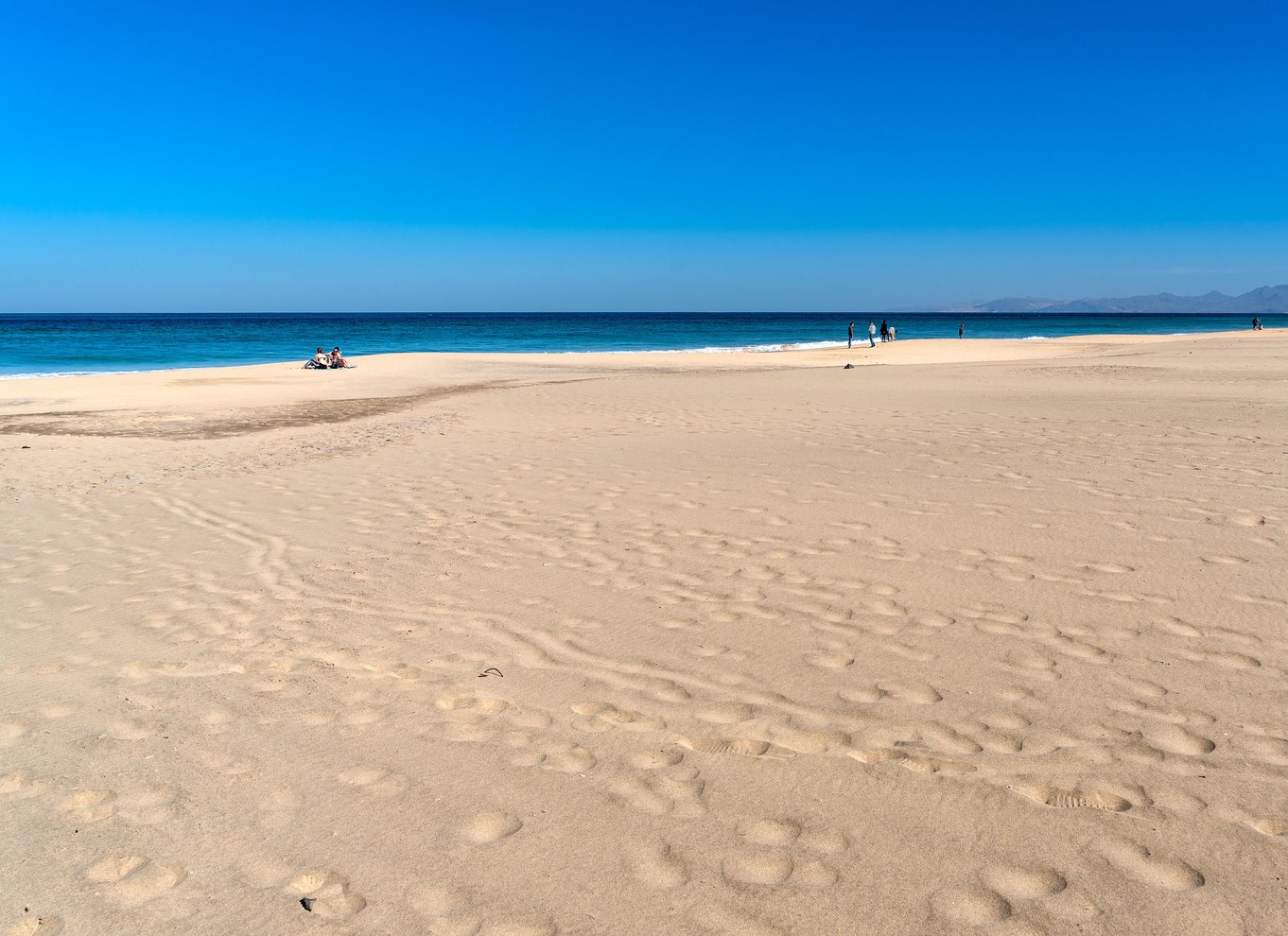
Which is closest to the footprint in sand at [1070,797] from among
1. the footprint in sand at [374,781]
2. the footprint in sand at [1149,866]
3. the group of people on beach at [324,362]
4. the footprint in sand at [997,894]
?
the footprint in sand at [1149,866]

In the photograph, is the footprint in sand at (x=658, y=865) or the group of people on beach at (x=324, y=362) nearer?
the footprint in sand at (x=658, y=865)

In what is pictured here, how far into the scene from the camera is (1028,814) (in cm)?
297

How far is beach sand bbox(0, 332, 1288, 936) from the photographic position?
8.82ft

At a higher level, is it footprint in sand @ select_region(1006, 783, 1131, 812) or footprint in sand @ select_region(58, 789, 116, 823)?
footprint in sand @ select_region(1006, 783, 1131, 812)

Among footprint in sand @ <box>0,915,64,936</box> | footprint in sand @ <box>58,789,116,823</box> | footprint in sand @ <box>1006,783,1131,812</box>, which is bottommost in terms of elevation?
footprint in sand @ <box>0,915,64,936</box>

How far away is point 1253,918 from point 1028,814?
2.17ft

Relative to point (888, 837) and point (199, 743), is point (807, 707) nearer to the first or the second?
point (888, 837)

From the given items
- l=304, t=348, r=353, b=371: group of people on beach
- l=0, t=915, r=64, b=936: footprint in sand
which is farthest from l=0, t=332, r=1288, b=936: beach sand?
l=304, t=348, r=353, b=371: group of people on beach

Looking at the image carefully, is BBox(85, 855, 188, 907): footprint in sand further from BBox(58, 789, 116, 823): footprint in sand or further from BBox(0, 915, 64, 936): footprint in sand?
BBox(58, 789, 116, 823): footprint in sand

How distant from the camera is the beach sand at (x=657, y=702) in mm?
2688

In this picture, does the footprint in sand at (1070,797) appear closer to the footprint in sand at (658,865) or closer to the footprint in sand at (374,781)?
the footprint in sand at (658,865)

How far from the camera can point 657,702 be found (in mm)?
3902

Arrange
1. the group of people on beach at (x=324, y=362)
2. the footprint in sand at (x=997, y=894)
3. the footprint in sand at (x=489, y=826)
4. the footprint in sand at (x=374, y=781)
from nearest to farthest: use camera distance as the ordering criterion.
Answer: the footprint in sand at (x=997, y=894) < the footprint in sand at (x=489, y=826) < the footprint in sand at (x=374, y=781) < the group of people on beach at (x=324, y=362)

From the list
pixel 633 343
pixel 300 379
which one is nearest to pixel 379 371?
pixel 300 379
